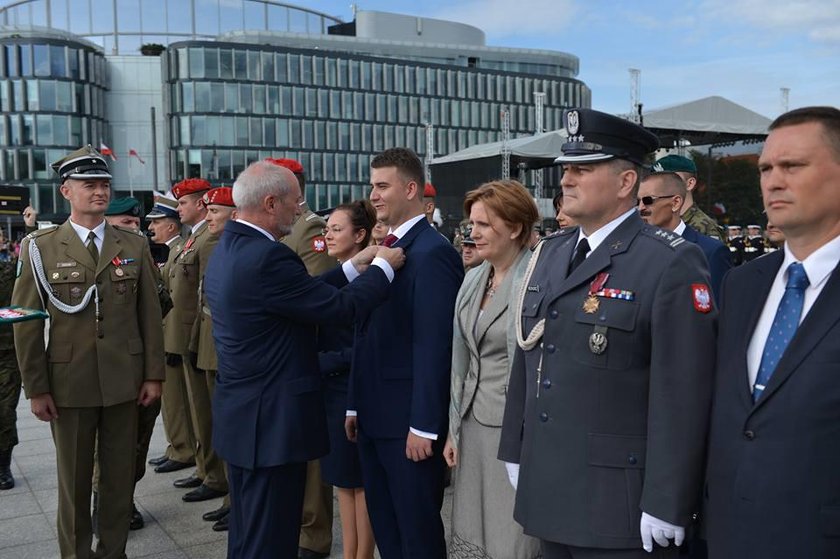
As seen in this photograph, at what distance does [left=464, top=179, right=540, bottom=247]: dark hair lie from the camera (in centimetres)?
320

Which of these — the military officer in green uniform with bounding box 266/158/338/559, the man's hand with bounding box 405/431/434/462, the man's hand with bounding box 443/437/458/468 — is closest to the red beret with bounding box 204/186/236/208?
the military officer in green uniform with bounding box 266/158/338/559

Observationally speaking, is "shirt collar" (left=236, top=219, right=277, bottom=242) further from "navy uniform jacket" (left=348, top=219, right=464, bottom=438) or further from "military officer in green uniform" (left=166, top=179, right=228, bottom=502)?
"military officer in green uniform" (left=166, top=179, right=228, bottom=502)

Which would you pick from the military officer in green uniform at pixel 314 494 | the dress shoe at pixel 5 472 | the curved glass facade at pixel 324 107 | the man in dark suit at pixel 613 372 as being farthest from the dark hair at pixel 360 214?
the curved glass facade at pixel 324 107

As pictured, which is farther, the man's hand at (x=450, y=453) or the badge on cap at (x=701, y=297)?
the man's hand at (x=450, y=453)

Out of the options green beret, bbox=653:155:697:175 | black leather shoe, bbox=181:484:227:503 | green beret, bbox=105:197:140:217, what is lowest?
black leather shoe, bbox=181:484:227:503

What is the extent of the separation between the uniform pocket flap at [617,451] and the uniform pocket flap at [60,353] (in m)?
3.11

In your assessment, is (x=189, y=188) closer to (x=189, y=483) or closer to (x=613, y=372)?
(x=189, y=483)

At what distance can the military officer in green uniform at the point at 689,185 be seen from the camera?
201 inches

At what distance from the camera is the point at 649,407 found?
223 cm

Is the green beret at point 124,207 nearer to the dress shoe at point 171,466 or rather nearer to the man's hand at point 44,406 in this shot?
the dress shoe at point 171,466

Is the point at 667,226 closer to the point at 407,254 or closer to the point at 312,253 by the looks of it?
the point at 407,254

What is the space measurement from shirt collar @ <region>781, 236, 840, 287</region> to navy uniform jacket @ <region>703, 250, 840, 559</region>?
0.12ft

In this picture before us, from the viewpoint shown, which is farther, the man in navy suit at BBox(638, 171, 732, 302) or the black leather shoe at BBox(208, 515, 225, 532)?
the black leather shoe at BBox(208, 515, 225, 532)

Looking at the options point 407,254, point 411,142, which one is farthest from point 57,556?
point 411,142
